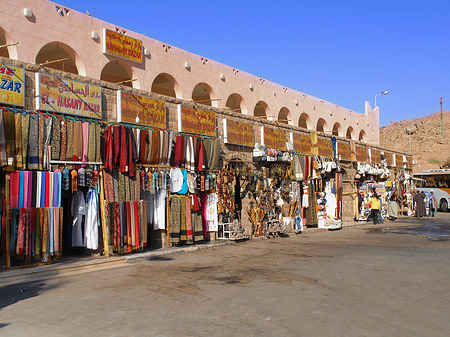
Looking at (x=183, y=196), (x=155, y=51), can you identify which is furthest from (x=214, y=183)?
(x=155, y=51)

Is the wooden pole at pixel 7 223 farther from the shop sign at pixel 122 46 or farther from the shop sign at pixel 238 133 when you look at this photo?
the shop sign at pixel 122 46

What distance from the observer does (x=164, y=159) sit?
11508mm

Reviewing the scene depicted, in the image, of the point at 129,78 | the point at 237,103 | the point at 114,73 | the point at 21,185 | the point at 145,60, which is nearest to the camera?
the point at 21,185

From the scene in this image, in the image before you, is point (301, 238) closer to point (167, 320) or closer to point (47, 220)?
point (47, 220)

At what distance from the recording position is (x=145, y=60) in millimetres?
17688

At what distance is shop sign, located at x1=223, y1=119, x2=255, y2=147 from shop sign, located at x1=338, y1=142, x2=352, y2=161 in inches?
307

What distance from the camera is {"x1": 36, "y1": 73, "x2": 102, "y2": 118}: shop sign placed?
29.6 feet

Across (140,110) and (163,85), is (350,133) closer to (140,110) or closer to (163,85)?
(163,85)

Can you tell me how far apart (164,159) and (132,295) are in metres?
5.46

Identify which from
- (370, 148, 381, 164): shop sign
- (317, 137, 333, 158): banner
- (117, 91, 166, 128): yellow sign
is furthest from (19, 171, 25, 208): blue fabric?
(370, 148, 381, 164): shop sign

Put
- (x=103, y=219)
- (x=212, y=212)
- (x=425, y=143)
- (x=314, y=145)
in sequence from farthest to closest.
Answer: (x=425, y=143) < (x=314, y=145) < (x=212, y=212) < (x=103, y=219)

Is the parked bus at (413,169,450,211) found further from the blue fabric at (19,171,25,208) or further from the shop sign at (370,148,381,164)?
the blue fabric at (19,171,25,208)

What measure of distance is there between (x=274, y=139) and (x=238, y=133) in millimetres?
2314

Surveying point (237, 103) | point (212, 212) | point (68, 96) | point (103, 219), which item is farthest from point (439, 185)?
point (68, 96)
